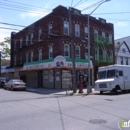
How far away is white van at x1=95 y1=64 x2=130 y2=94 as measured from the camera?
16.8 metres

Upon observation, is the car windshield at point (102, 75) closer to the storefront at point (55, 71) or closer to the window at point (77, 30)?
the storefront at point (55, 71)

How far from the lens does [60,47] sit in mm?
23609

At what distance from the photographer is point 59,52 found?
77.7 feet

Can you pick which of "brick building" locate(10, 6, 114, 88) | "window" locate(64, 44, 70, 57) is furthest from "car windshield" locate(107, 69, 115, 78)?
"window" locate(64, 44, 70, 57)

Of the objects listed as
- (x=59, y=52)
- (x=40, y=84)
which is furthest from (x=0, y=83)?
(x=59, y=52)

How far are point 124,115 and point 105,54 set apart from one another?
23.0m

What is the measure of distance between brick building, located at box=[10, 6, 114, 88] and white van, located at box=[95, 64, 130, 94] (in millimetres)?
5090

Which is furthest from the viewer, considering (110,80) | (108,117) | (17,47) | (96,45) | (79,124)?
(17,47)

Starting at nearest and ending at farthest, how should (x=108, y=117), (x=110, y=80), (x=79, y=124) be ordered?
(x=79, y=124) < (x=108, y=117) < (x=110, y=80)

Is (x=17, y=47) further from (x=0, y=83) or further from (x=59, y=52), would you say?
(x=59, y=52)

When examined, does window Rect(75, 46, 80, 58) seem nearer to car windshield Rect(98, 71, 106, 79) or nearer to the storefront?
the storefront

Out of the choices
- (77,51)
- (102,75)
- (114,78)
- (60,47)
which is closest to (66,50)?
(60,47)

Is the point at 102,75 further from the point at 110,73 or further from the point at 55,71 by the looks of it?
the point at 55,71

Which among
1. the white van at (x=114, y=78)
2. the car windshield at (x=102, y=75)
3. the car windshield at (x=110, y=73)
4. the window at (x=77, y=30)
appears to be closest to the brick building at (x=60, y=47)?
the window at (x=77, y=30)
